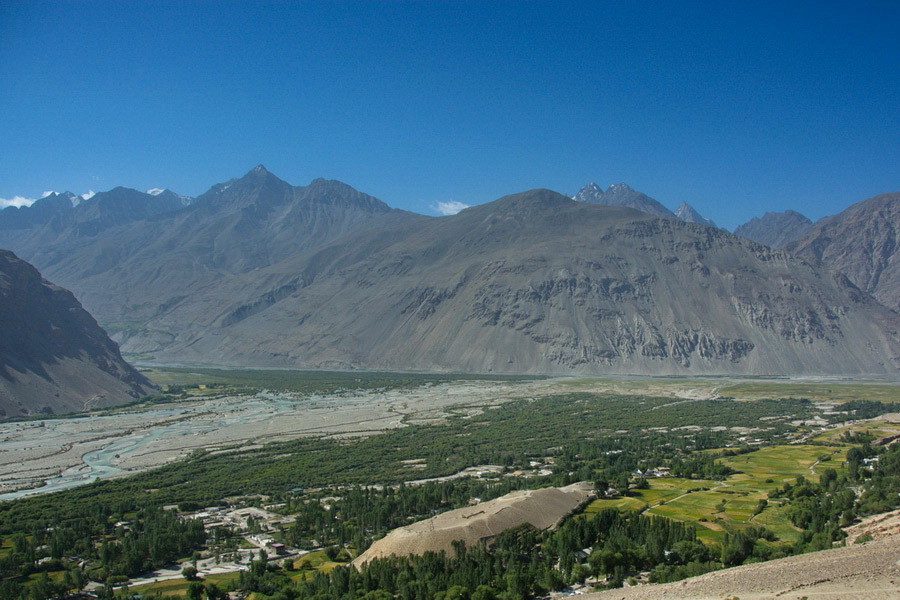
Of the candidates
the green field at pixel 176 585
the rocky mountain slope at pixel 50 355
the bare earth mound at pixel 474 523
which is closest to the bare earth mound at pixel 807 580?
the bare earth mound at pixel 474 523

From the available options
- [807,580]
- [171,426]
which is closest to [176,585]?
[807,580]

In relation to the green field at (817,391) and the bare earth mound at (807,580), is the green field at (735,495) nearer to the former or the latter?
the bare earth mound at (807,580)

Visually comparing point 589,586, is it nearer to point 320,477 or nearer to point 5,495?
point 320,477

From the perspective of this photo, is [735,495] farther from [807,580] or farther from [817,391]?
[817,391]

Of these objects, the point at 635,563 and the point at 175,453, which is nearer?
the point at 635,563

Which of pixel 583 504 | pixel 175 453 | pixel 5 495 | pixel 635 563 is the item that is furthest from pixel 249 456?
pixel 635 563

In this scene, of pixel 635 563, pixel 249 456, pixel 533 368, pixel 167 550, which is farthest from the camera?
pixel 533 368
